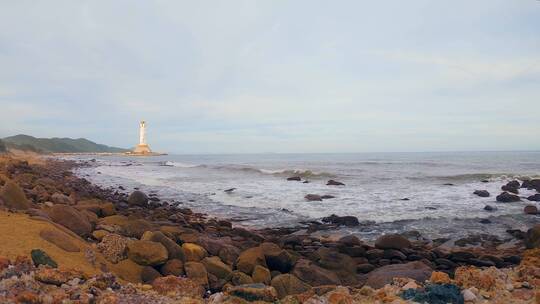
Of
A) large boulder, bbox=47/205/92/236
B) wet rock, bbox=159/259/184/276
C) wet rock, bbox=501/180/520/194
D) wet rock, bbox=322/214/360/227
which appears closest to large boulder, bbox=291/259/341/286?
wet rock, bbox=159/259/184/276

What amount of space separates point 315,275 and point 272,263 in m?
0.82

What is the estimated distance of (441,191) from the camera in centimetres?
2016

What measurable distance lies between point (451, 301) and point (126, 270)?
4.31 meters

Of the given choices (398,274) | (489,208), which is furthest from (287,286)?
(489,208)

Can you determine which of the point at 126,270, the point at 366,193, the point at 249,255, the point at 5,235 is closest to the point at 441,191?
the point at 366,193

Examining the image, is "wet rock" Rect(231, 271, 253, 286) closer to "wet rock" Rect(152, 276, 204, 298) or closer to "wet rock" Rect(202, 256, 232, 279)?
"wet rock" Rect(202, 256, 232, 279)

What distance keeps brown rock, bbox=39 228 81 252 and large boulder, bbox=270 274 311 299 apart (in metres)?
2.87

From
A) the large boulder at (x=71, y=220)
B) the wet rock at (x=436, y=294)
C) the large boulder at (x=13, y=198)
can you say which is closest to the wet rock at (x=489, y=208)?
the wet rock at (x=436, y=294)

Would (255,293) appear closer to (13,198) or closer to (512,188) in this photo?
(13,198)

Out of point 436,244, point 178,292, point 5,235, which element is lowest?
point 436,244

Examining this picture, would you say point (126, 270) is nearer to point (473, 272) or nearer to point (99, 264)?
point (99, 264)

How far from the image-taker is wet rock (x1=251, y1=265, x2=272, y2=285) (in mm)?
5875

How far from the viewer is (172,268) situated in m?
5.86

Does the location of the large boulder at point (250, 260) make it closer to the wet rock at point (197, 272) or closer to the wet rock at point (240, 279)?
the wet rock at point (240, 279)
